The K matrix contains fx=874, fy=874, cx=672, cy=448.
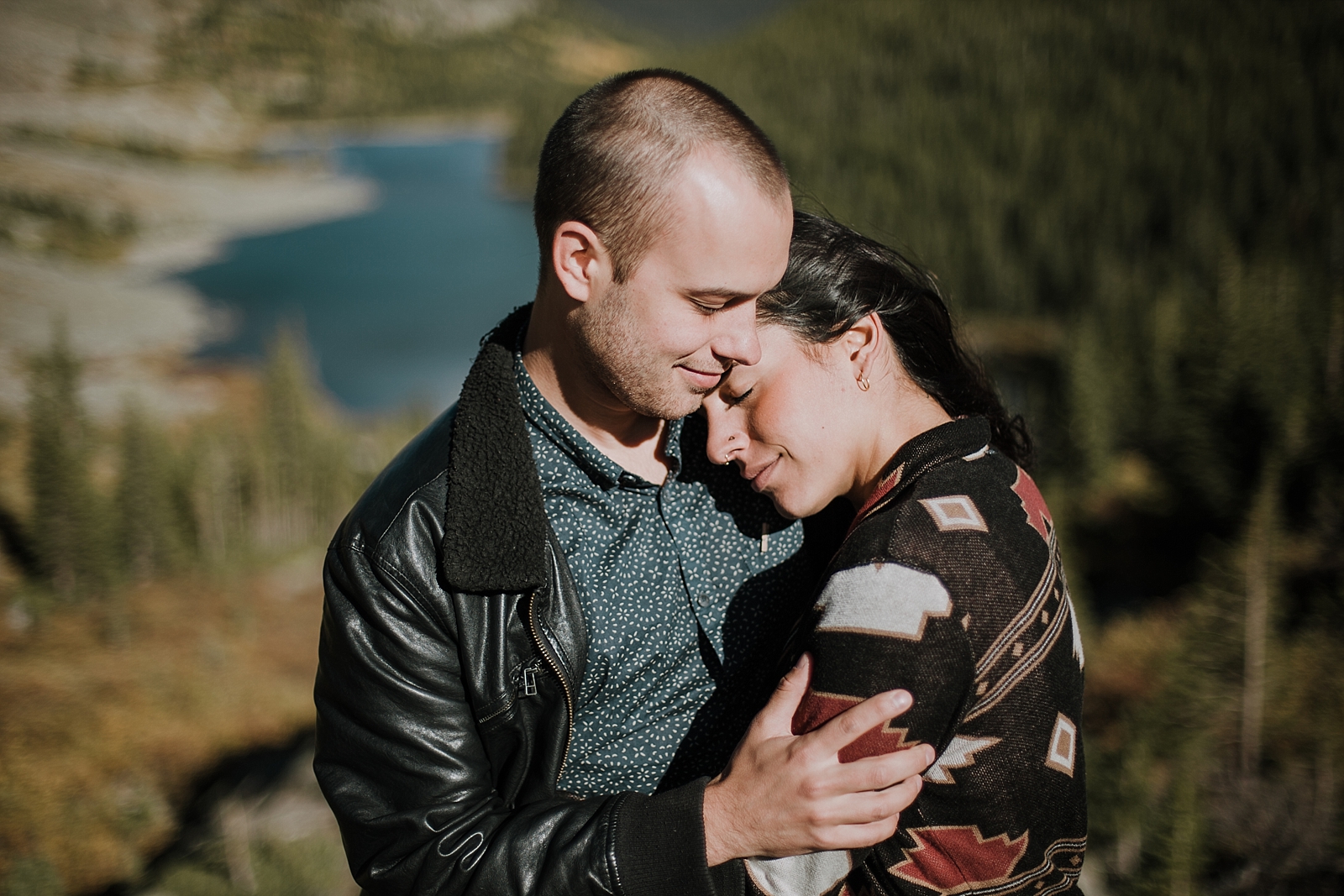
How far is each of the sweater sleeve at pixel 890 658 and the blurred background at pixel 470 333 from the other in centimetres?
144

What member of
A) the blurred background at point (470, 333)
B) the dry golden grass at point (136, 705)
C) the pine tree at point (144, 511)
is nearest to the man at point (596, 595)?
the blurred background at point (470, 333)

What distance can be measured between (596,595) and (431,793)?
60cm

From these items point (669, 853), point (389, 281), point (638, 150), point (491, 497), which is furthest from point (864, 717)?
point (389, 281)

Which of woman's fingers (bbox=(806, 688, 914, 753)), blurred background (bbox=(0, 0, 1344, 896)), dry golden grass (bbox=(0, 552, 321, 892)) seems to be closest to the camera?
woman's fingers (bbox=(806, 688, 914, 753))

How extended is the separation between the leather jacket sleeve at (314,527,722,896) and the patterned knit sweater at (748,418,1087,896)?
10.4 inches

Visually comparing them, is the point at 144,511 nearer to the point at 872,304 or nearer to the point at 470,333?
the point at 470,333

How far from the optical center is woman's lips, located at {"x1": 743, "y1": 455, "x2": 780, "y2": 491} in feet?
7.58

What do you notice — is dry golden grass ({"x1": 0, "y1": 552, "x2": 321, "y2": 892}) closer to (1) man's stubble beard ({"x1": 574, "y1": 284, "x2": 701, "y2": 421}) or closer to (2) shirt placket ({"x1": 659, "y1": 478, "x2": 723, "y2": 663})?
(2) shirt placket ({"x1": 659, "y1": 478, "x2": 723, "y2": 663})

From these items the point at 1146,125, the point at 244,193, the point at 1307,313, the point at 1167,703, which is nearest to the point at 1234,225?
the point at 1146,125

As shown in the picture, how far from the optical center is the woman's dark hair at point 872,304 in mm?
2260

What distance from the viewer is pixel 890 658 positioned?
5.74 feet

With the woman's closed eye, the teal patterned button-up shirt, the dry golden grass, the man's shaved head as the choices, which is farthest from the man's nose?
the dry golden grass

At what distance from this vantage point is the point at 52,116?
60188 mm

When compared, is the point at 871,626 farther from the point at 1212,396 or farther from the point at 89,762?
the point at 1212,396
